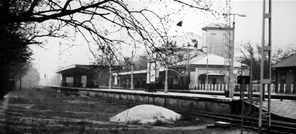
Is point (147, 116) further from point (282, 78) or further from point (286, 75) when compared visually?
point (282, 78)

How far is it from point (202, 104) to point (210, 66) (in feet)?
122

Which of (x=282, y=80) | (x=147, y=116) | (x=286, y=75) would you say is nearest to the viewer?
(x=147, y=116)

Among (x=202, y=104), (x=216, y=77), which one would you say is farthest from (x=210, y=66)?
(x=202, y=104)

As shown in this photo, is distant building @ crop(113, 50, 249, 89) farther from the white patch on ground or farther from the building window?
the white patch on ground

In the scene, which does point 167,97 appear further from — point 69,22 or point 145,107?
point 69,22

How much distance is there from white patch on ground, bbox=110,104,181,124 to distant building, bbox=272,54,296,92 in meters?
22.5

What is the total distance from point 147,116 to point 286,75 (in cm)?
2557

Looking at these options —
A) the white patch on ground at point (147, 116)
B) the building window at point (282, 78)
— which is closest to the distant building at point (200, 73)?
the building window at point (282, 78)

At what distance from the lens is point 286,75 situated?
3778 centimetres

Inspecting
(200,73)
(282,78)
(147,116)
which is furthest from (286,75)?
(147,116)

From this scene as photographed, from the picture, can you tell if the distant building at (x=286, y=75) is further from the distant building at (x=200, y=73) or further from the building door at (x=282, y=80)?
the distant building at (x=200, y=73)

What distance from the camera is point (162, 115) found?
1703 cm

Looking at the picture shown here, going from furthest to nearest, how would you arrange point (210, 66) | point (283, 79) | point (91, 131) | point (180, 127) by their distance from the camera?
point (210, 66), point (283, 79), point (180, 127), point (91, 131)

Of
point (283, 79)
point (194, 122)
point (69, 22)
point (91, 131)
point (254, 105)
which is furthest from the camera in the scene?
point (283, 79)
